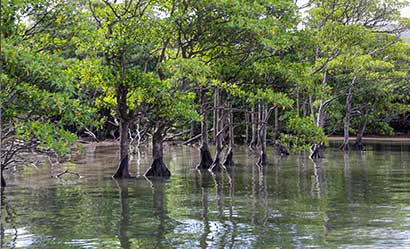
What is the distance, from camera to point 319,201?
685 inches

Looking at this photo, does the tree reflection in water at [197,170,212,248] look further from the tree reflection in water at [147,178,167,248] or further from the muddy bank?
the muddy bank

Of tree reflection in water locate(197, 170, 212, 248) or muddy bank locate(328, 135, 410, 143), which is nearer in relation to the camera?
tree reflection in water locate(197, 170, 212, 248)

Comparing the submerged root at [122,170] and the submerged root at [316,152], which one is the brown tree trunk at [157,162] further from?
the submerged root at [316,152]

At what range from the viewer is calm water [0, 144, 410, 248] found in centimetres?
1212

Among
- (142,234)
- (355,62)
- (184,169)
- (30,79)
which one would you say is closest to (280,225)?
(142,234)

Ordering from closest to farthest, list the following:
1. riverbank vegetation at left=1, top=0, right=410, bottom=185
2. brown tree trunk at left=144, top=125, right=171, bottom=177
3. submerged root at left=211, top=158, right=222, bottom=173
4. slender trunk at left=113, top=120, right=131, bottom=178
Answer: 1. riverbank vegetation at left=1, top=0, right=410, bottom=185
2. slender trunk at left=113, top=120, right=131, bottom=178
3. brown tree trunk at left=144, top=125, right=171, bottom=177
4. submerged root at left=211, top=158, right=222, bottom=173

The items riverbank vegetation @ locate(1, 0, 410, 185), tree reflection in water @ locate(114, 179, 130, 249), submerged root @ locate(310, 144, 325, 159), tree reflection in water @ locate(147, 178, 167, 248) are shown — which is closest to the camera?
tree reflection in water @ locate(114, 179, 130, 249)

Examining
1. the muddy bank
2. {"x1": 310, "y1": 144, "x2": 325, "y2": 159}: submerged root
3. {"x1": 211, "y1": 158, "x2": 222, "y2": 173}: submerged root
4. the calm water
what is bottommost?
the calm water

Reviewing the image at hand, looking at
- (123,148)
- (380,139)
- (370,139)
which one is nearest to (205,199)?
(123,148)

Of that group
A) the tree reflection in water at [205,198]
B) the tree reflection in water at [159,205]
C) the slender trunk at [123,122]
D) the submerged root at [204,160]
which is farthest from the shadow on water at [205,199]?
the slender trunk at [123,122]

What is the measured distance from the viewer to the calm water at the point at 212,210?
39.8 ft

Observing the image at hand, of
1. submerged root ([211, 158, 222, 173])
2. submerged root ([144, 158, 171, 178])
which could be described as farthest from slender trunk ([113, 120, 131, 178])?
submerged root ([211, 158, 222, 173])

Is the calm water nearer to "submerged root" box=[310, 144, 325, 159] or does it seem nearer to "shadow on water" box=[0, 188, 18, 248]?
"shadow on water" box=[0, 188, 18, 248]

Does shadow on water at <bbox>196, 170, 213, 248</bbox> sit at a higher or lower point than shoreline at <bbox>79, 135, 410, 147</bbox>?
lower
